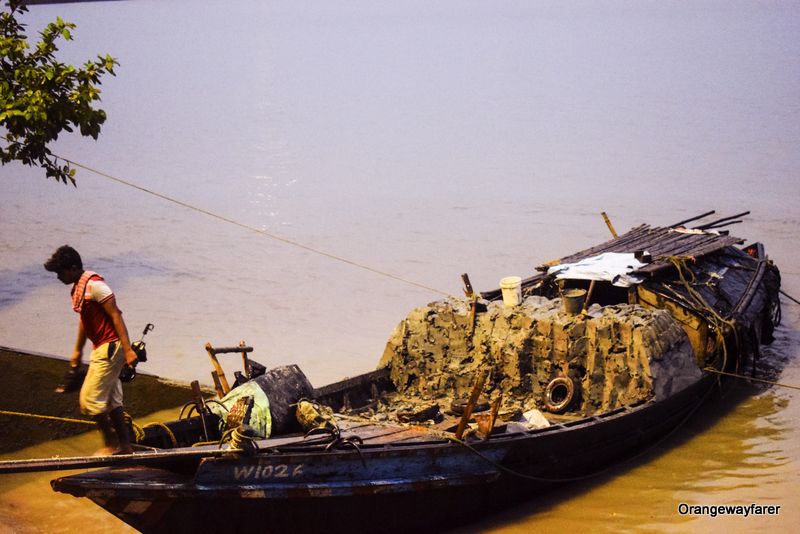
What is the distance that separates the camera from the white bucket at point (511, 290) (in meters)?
11.2

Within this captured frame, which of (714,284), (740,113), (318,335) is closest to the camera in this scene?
(714,284)

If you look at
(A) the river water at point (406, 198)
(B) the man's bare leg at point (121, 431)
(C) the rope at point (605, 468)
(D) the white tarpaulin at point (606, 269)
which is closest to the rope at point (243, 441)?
(B) the man's bare leg at point (121, 431)

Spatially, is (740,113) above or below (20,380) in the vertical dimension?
above

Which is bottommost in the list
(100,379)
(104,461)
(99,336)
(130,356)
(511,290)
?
(104,461)

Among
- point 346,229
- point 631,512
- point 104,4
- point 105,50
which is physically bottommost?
point 631,512

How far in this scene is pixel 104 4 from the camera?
349ft

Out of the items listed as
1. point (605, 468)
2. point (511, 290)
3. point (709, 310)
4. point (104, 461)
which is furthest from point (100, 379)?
point (709, 310)

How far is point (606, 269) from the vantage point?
11.8 metres

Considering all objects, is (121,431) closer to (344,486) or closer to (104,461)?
(104,461)

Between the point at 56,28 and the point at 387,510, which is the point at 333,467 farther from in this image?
the point at 56,28

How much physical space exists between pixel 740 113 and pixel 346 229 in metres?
17.8

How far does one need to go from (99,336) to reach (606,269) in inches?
246

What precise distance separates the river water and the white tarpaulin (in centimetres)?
200

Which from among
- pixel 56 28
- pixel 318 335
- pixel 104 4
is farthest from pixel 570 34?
pixel 104 4
